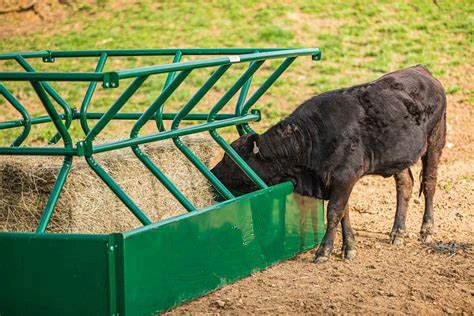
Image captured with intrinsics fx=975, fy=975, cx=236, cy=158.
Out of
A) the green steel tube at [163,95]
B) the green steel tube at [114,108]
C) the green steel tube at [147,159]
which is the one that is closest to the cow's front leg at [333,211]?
the green steel tube at [147,159]

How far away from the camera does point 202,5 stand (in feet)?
60.5

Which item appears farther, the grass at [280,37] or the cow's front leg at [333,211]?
the grass at [280,37]

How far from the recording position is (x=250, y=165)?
7340 mm

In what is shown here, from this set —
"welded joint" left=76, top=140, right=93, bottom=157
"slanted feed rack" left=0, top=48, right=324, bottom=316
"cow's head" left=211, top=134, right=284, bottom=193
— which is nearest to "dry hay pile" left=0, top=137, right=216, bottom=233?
"cow's head" left=211, top=134, right=284, bottom=193

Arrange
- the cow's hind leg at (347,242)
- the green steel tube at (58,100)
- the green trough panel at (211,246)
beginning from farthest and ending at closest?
1. the green steel tube at (58,100)
2. the cow's hind leg at (347,242)
3. the green trough panel at (211,246)

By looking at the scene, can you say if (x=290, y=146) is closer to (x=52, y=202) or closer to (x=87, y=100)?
(x=87, y=100)

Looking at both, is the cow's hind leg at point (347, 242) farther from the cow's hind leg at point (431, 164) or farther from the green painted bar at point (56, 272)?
the green painted bar at point (56, 272)

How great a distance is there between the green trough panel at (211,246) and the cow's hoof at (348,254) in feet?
1.16

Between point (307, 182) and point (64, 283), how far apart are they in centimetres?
260

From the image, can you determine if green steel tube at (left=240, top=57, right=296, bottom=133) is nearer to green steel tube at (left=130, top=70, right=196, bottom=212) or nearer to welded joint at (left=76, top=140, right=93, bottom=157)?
green steel tube at (left=130, top=70, right=196, bottom=212)

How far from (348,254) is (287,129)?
1046mm

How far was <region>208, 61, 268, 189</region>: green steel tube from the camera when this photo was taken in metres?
6.91

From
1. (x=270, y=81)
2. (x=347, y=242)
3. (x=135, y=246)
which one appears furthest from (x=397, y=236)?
(x=135, y=246)

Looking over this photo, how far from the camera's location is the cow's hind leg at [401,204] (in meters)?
7.86
